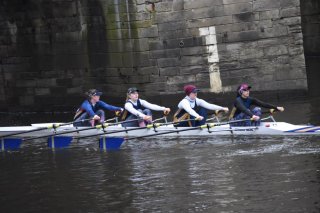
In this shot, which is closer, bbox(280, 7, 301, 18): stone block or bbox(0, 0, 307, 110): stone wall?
bbox(280, 7, 301, 18): stone block

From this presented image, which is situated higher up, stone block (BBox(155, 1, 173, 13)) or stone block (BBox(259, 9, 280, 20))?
stone block (BBox(155, 1, 173, 13))

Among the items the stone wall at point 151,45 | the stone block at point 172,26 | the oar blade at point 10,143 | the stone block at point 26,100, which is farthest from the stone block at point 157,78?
the oar blade at point 10,143

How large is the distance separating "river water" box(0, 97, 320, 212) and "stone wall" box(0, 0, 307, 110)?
592 cm

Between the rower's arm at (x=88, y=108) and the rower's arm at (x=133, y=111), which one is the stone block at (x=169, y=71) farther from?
the rower's arm at (x=133, y=111)

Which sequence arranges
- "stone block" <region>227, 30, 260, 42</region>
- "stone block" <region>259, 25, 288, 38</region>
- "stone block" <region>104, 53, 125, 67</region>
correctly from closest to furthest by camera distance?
"stone block" <region>259, 25, 288, 38</region>
"stone block" <region>227, 30, 260, 42</region>
"stone block" <region>104, 53, 125, 67</region>

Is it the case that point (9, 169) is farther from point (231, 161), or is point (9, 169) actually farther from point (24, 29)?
point (24, 29)

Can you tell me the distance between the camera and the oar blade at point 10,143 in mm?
22797

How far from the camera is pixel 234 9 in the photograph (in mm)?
26266

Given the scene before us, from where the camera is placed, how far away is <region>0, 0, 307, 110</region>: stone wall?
26.2m

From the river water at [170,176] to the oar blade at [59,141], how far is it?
31cm

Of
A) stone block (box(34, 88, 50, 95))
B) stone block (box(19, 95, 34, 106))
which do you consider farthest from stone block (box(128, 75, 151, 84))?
stone block (box(19, 95, 34, 106))

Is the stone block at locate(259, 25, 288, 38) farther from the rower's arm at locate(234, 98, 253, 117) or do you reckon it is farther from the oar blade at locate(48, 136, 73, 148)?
the oar blade at locate(48, 136, 73, 148)

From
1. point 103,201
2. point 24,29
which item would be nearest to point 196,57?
point 24,29

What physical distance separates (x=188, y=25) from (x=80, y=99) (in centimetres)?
603
